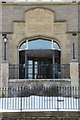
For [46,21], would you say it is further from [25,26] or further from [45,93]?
[45,93]

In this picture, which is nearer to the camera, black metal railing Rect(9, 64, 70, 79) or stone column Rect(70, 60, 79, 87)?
stone column Rect(70, 60, 79, 87)

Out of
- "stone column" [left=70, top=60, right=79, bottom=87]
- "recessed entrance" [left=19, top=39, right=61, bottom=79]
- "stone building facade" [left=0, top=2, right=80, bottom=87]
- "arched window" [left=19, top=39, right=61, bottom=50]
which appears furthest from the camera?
"arched window" [left=19, top=39, right=61, bottom=50]

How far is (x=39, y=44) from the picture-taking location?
1756 centimetres

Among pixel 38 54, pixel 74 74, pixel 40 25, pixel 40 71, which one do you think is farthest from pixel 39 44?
pixel 74 74

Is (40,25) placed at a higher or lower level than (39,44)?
higher


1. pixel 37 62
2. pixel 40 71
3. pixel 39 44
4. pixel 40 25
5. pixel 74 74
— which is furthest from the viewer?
pixel 37 62

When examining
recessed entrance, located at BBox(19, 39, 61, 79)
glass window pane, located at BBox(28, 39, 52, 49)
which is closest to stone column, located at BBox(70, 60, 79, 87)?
recessed entrance, located at BBox(19, 39, 61, 79)

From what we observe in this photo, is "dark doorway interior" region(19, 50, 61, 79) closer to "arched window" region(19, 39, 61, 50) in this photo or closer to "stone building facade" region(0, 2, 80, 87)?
"arched window" region(19, 39, 61, 50)

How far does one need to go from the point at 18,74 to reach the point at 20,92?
2.87m

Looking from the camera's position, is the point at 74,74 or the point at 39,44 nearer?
the point at 74,74

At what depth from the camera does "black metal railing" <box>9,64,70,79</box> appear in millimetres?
16047

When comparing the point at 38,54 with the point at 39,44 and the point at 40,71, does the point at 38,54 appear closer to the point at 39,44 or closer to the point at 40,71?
the point at 39,44

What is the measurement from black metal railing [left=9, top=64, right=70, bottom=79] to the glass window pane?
2.01m

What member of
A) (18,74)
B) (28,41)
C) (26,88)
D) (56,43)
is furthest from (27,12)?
→ (26,88)
